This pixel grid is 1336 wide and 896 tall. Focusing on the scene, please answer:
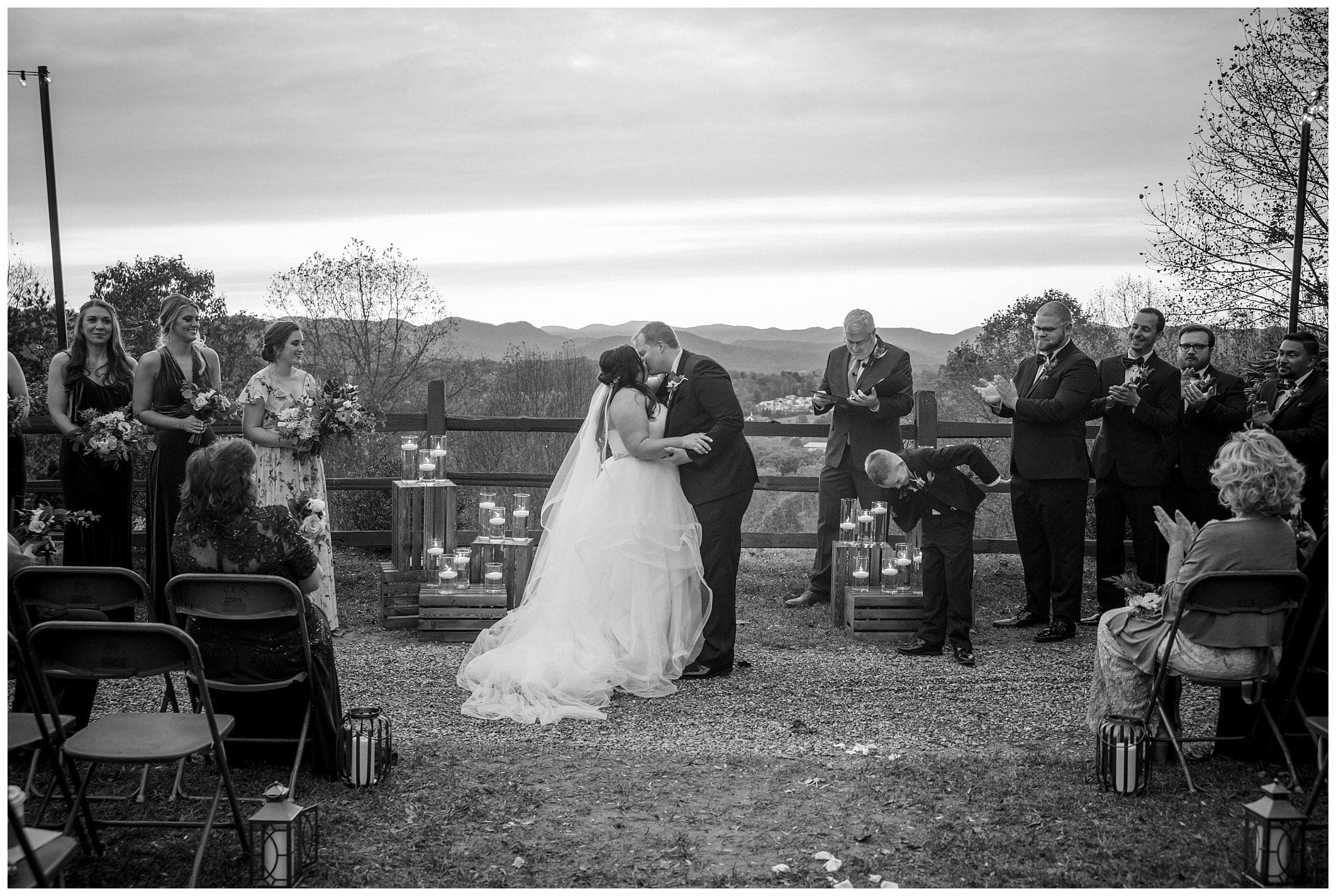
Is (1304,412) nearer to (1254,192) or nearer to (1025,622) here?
(1025,622)

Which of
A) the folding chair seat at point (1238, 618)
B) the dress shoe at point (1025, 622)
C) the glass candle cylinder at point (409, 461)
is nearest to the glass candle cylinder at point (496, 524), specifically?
the glass candle cylinder at point (409, 461)

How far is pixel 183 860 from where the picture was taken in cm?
338

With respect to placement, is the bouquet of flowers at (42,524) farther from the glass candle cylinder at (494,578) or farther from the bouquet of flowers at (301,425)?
the glass candle cylinder at (494,578)

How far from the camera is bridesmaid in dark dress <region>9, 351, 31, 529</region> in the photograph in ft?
21.5

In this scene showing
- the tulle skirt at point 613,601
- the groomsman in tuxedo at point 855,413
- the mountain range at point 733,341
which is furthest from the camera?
the mountain range at point 733,341

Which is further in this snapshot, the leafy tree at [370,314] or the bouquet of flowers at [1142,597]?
the leafy tree at [370,314]

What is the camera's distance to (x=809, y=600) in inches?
304

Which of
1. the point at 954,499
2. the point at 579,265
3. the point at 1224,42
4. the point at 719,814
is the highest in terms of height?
the point at 1224,42

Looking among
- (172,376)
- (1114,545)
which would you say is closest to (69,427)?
(172,376)

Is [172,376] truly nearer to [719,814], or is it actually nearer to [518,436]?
[719,814]

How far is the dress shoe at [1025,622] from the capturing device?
23.0 ft

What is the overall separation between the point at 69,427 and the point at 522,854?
4.75m

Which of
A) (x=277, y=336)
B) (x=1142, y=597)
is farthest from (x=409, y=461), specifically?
(x=1142, y=597)

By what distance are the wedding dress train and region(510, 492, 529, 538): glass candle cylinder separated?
2.76 ft
